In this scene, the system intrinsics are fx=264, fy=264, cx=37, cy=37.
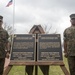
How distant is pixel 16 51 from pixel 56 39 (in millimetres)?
1486

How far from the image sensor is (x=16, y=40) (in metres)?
9.56

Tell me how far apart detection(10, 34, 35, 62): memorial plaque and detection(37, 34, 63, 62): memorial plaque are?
0.83 ft

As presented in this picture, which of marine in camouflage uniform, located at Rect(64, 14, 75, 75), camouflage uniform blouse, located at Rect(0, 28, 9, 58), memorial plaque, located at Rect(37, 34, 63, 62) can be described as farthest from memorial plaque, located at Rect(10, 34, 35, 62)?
marine in camouflage uniform, located at Rect(64, 14, 75, 75)

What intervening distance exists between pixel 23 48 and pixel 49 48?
92 centimetres

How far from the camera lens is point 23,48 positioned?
9320 millimetres

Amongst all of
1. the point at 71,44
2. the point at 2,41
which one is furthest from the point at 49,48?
the point at 2,41

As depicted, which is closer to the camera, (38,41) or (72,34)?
(72,34)

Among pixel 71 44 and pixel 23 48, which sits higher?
pixel 71 44

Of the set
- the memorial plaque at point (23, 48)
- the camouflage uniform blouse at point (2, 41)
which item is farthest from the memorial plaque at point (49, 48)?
the camouflage uniform blouse at point (2, 41)

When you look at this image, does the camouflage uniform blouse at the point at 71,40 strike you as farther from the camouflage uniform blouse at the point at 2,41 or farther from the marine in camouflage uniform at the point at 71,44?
the camouflage uniform blouse at the point at 2,41

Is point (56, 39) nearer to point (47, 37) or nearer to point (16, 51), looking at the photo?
point (47, 37)

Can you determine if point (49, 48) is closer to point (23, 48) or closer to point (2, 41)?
point (23, 48)

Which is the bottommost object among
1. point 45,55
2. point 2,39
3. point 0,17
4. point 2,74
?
point 2,74

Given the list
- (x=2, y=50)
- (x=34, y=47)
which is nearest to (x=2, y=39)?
(x=2, y=50)
